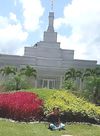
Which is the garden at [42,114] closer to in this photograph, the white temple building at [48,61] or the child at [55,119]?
the child at [55,119]

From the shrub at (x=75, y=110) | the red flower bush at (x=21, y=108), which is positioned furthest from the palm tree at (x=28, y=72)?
the red flower bush at (x=21, y=108)

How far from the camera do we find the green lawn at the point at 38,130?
15.0 metres

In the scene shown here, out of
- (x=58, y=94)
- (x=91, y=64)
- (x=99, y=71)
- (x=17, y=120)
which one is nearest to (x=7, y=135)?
(x=17, y=120)

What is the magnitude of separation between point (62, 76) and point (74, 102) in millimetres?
42099

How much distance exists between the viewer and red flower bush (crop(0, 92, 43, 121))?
59.7ft

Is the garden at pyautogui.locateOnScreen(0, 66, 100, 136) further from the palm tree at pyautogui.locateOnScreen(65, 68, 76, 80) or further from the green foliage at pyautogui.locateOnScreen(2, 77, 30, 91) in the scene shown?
the palm tree at pyautogui.locateOnScreen(65, 68, 76, 80)

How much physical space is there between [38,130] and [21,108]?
281 cm

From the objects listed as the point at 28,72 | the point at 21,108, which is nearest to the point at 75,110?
the point at 21,108

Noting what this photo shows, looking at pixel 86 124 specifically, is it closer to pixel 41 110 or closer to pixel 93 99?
pixel 41 110

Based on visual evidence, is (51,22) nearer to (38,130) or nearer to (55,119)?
(55,119)

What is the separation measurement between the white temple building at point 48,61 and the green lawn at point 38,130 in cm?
4343

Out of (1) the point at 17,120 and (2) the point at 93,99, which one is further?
(2) the point at 93,99

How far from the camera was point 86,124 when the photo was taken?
18.0m

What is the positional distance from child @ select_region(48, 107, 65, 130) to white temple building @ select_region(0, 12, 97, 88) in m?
43.1
